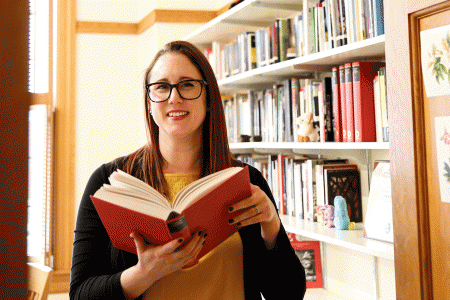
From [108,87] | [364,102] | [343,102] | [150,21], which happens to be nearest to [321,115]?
[343,102]

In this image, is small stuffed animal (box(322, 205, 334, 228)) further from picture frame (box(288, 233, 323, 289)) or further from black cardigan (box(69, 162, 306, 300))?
black cardigan (box(69, 162, 306, 300))

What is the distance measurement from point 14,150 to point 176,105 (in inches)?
35.1

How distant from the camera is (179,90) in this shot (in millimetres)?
1118

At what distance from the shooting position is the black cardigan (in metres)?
0.98

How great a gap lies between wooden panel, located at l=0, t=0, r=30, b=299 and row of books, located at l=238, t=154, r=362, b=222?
5.50 ft

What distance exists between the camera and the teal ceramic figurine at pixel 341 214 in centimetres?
169

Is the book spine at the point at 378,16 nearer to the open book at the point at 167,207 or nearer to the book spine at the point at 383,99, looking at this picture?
the book spine at the point at 383,99

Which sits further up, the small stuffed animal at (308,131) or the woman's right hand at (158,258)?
the small stuffed animal at (308,131)

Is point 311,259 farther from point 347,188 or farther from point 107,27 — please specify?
point 107,27

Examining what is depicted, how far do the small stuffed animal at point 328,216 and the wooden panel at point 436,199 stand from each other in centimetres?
73

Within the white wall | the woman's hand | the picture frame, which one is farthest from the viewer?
the white wall

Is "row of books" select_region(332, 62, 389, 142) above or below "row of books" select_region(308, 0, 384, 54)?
below

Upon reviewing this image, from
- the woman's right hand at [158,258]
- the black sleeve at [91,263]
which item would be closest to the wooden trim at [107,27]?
the black sleeve at [91,263]

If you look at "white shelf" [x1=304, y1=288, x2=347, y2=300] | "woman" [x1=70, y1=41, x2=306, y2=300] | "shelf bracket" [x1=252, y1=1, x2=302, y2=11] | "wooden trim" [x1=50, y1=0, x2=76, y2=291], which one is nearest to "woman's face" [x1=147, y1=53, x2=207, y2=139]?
"woman" [x1=70, y1=41, x2=306, y2=300]
